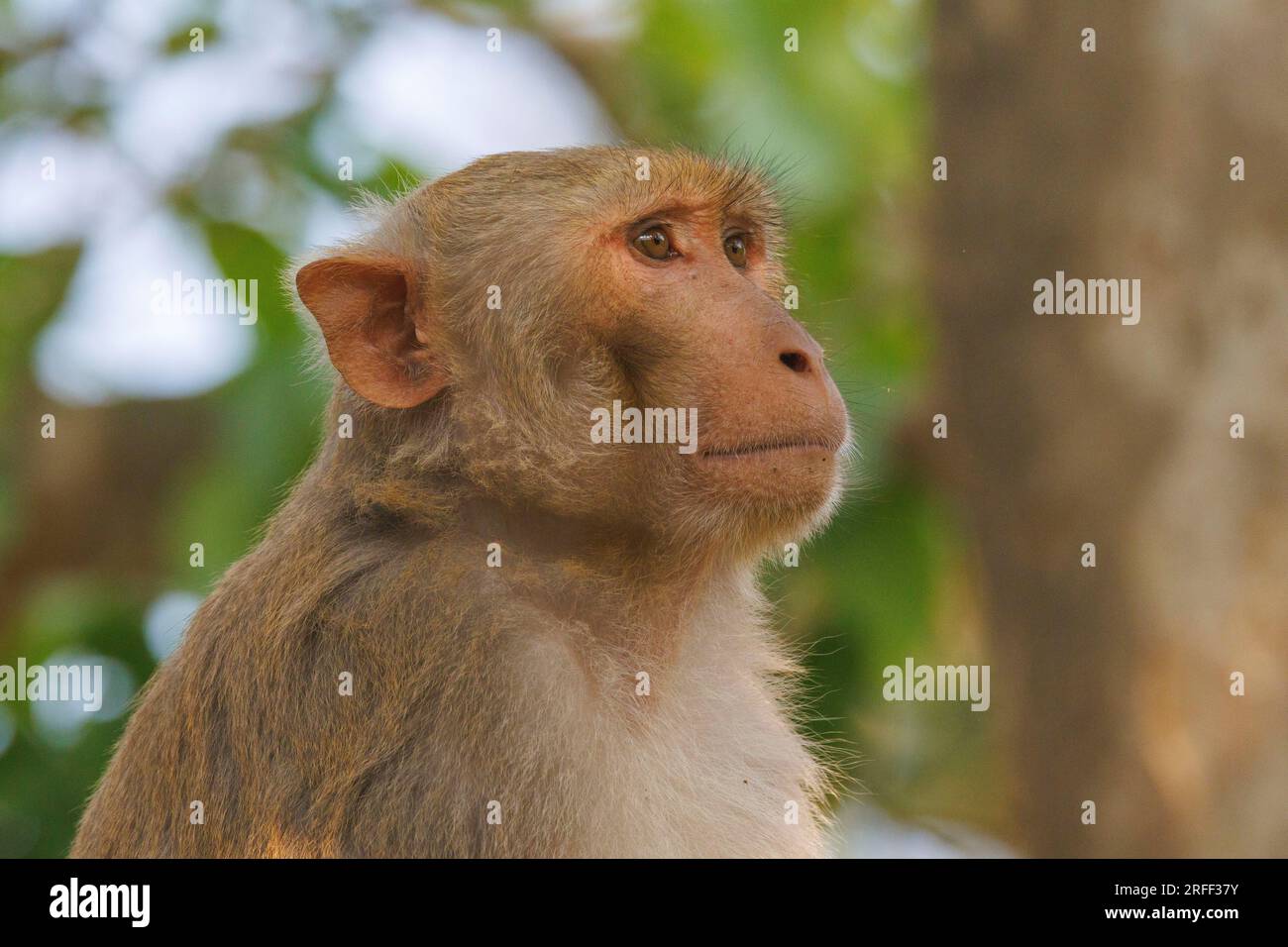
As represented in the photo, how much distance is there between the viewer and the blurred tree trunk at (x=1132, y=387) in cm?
671

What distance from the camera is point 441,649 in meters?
4.62

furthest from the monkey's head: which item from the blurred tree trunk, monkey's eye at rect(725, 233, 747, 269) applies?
the blurred tree trunk

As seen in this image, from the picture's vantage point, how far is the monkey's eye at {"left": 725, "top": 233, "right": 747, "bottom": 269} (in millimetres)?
5570

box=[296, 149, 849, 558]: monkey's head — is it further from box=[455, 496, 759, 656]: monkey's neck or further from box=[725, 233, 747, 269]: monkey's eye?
box=[725, 233, 747, 269]: monkey's eye

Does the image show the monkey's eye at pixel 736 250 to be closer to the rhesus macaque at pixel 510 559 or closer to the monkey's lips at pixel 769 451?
the rhesus macaque at pixel 510 559

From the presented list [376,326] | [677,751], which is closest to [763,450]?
[677,751]

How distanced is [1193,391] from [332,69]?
514cm

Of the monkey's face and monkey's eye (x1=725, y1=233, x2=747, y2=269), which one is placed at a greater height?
monkey's eye (x1=725, y1=233, x2=747, y2=269)

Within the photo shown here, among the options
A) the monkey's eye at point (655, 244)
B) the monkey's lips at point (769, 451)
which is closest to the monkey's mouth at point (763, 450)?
the monkey's lips at point (769, 451)

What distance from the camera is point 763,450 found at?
4.86 meters


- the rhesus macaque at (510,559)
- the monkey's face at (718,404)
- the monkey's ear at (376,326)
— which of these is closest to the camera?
the rhesus macaque at (510,559)

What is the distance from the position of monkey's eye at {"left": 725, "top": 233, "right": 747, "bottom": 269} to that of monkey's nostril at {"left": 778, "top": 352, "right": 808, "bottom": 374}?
76cm

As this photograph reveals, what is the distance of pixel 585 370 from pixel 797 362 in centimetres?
60

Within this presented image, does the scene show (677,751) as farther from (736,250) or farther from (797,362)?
(736,250)
